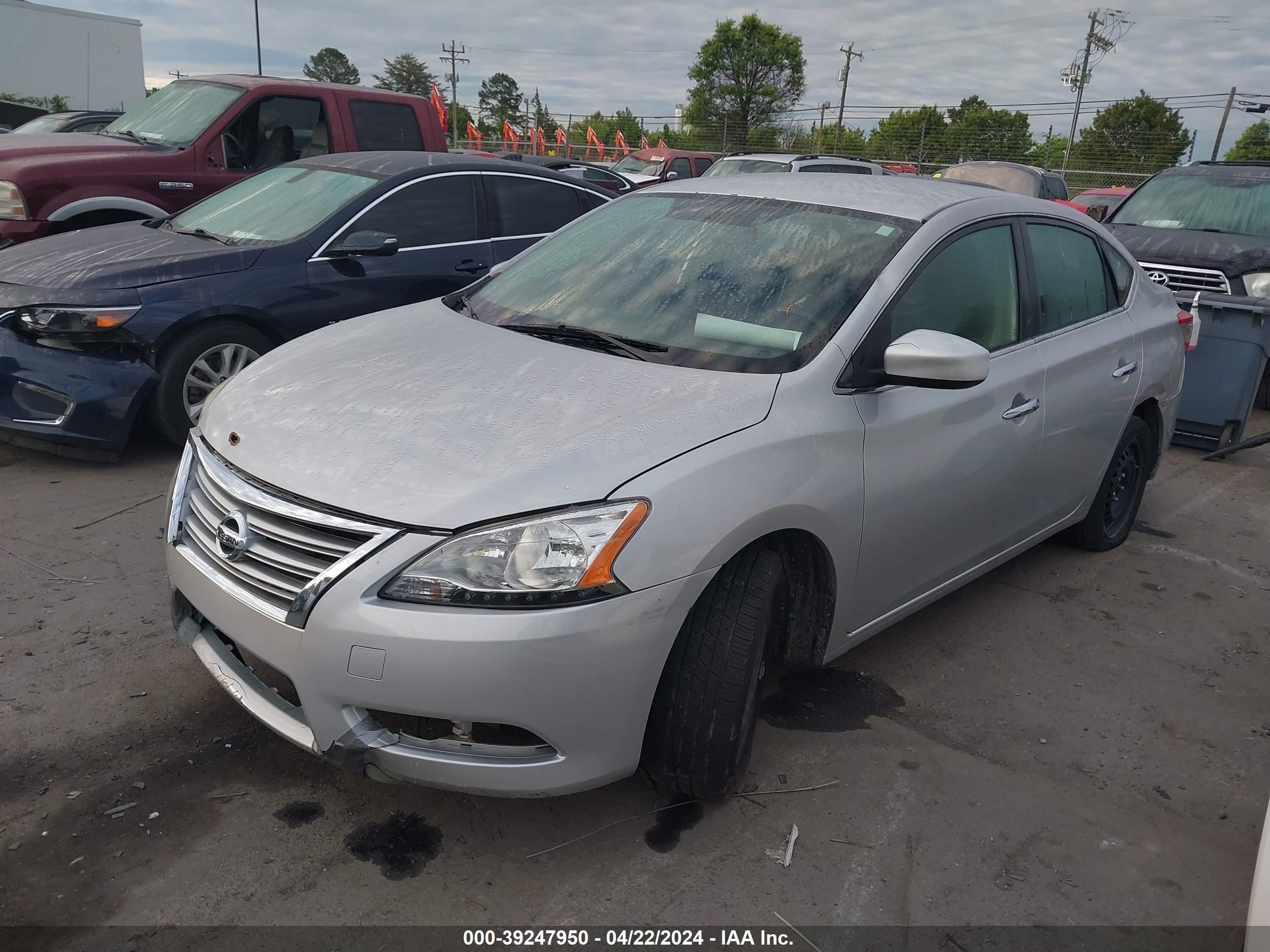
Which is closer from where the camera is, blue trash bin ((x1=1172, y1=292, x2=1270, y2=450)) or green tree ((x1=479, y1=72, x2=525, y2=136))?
blue trash bin ((x1=1172, y1=292, x2=1270, y2=450))

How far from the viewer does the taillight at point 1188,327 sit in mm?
4797

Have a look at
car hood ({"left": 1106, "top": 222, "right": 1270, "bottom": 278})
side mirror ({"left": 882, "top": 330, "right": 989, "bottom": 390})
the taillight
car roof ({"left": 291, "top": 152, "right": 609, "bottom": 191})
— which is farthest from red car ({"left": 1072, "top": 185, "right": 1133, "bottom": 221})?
side mirror ({"left": 882, "top": 330, "right": 989, "bottom": 390})

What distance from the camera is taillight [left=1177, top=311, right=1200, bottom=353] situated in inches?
189

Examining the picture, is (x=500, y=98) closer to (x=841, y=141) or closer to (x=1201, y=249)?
(x=841, y=141)

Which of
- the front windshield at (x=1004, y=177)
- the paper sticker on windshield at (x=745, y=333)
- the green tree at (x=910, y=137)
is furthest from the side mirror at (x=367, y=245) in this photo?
the green tree at (x=910, y=137)

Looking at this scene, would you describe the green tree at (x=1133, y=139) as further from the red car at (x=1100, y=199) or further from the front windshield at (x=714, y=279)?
the front windshield at (x=714, y=279)

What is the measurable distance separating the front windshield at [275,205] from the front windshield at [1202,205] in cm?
707

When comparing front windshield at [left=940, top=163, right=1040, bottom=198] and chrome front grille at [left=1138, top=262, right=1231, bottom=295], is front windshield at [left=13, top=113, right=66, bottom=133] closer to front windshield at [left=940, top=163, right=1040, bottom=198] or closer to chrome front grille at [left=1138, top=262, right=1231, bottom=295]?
front windshield at [left=940, top=163, right=1040, bottom=198]

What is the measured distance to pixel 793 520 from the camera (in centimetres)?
261

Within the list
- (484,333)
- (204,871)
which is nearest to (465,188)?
(484,333)

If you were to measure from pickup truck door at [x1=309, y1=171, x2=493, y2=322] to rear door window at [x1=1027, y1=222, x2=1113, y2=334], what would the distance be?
3.34 metres

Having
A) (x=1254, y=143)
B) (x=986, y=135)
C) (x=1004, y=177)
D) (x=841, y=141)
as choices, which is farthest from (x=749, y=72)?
(x=1004, y=177)

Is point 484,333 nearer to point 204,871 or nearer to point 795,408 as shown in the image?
point 795,408

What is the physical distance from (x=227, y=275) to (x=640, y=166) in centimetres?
1870
